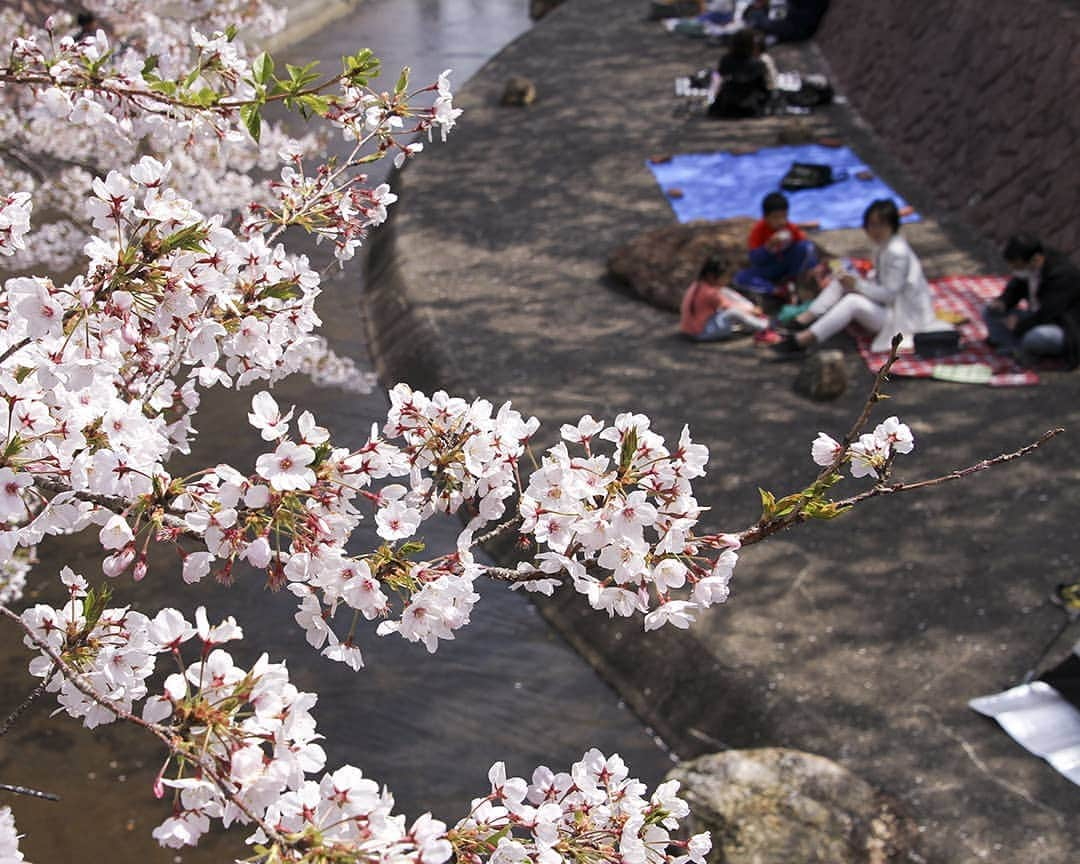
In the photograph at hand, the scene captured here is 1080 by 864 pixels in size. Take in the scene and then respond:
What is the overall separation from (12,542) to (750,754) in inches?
139

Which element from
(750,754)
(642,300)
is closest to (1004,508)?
(750,754)

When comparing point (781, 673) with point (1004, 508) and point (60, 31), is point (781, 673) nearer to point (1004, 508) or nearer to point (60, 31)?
point (1004, 508)

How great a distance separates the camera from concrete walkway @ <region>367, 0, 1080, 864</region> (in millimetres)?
5066

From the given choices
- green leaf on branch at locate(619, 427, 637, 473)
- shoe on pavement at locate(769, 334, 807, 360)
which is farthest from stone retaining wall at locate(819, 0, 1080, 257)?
green leaf on branch at locate(619, 427, 637, 473)

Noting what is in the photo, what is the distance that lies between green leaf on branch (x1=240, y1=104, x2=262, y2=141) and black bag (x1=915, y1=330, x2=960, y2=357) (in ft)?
19.6

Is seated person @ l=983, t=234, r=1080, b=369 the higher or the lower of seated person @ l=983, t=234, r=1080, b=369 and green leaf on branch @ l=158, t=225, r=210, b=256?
the lower

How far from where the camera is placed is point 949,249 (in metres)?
9.38

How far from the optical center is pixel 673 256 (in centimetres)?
901

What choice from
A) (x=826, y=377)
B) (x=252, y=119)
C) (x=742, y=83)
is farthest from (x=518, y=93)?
(x=252, y=119)

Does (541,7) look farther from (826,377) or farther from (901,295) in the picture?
(826,377)

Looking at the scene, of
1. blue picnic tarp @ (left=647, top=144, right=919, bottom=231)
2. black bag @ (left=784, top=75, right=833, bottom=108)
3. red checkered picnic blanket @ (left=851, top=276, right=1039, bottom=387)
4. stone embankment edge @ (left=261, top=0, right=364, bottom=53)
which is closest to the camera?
red checkered picnic blanket @ (left=851, top=276, right=1039, bottom=387)

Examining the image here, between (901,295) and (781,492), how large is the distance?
2.05m

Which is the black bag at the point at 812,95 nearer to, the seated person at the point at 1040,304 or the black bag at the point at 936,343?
the seated person at the point at 1040,304

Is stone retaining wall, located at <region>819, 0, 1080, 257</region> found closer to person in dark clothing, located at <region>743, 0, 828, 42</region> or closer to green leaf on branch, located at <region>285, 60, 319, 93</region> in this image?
person in dark clothing, located at <region>743, 0, 828, 42</region>
